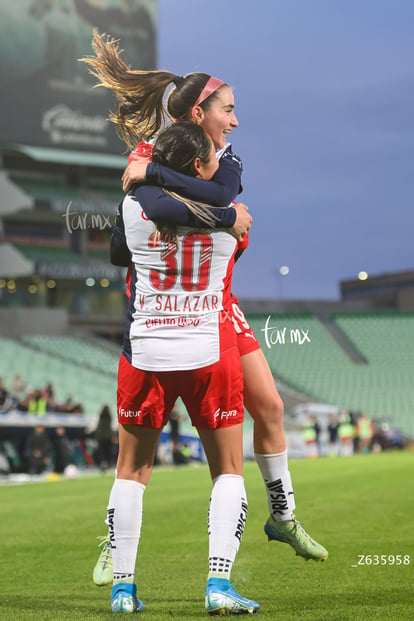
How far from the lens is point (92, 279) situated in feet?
169

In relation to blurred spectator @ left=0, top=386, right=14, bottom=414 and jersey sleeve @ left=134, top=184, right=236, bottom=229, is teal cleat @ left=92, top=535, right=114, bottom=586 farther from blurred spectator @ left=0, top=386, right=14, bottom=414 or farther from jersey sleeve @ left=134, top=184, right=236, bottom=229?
blurred spectator @ left=0, top=386, right=14, bottom=414

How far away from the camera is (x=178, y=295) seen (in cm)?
442

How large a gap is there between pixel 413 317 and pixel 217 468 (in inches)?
2080

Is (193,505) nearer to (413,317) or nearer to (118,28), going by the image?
(118,28)

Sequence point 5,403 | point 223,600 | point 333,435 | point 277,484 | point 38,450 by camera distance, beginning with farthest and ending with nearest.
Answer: point 333,435
point 5,403
point 38,450
point 277,484
point 223,600

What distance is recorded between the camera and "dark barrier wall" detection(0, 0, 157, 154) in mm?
46344

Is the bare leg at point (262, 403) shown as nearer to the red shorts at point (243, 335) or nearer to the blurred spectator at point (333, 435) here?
the red shorts at point (243, 335)

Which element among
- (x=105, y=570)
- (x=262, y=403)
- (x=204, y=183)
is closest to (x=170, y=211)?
(x=204, y=183)

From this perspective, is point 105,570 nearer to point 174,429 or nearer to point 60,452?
point 60,452

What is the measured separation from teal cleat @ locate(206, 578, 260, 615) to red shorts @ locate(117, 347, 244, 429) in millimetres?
691

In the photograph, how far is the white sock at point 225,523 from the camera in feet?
14.6

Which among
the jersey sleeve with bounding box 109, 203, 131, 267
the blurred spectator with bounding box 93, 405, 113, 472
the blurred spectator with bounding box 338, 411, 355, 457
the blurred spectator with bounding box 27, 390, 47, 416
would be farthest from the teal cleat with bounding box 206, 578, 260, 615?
the blurred spectator with bounding box 338, 411, 355, 457

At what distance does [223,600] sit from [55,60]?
44.6 m

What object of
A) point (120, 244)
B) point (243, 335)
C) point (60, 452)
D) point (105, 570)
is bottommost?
point (60, 452)
